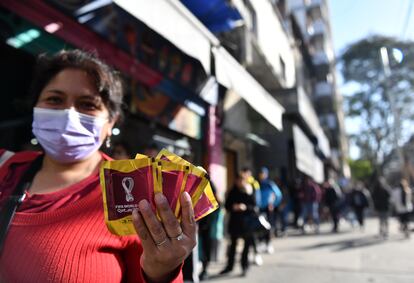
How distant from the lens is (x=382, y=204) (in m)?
9.45

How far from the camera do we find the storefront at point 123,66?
3.71 m

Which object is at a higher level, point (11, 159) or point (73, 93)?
point (73, 93)

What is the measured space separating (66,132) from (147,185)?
0.85 meters

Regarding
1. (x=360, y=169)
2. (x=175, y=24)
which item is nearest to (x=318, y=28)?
(x=360, y=169)

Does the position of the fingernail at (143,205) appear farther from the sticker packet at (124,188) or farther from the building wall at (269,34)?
the building wall at (269,34)

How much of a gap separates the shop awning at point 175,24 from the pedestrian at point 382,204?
733 centimetres

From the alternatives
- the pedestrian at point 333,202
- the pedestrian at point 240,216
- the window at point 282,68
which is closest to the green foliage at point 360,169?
the window at point 282,68

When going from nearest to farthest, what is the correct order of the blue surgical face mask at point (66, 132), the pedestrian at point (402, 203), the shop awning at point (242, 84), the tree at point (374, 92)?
1. the blue surgical face mask at point (66, 132)
2. the shop awning at point (242, 84)
3. the pedestrian at point (402, 203)
4. the tree at point (374, 92)

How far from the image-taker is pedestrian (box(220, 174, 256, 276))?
520cm

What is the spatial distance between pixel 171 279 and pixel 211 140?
23.0 feet

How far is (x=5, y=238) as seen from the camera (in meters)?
1.16

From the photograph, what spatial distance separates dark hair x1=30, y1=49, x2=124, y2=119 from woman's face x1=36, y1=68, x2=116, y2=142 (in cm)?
3

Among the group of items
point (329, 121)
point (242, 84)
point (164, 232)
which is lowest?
point (164, 232)

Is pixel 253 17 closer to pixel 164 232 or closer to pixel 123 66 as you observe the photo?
pixel 123 66
